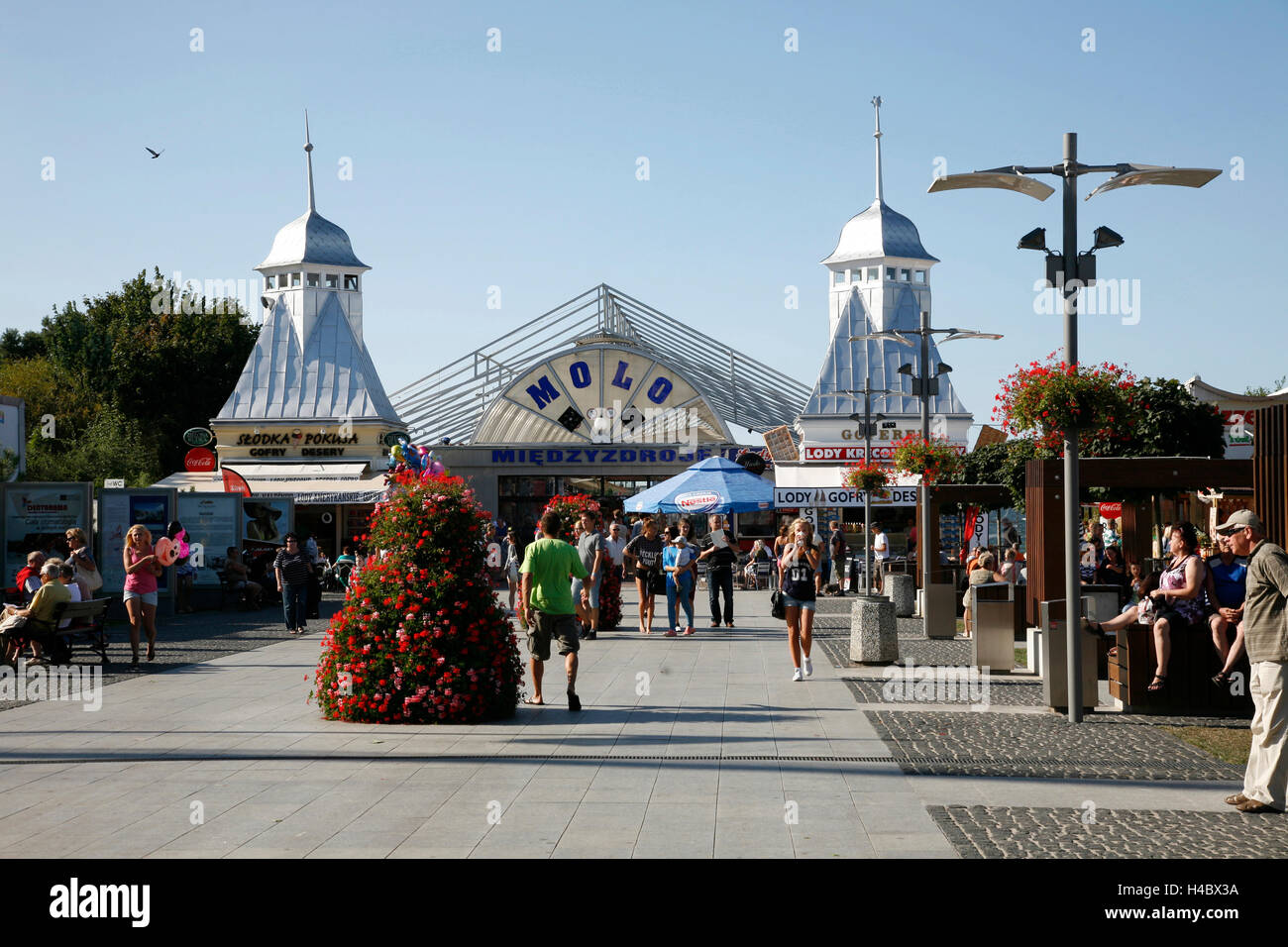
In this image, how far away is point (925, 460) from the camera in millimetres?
21828

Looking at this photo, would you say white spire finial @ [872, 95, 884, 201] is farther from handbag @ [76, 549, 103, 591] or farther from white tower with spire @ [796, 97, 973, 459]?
handbag @ [76, 549, 103, 591]

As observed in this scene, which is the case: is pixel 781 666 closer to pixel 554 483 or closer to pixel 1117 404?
pixel 1117 404

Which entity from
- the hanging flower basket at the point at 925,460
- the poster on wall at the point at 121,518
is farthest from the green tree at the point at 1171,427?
the poster on wall at the point at 121,518

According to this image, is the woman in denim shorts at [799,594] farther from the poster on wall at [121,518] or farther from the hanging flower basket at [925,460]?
the poster on wall at [121,518]

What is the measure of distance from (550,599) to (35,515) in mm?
12798

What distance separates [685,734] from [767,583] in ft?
75.0

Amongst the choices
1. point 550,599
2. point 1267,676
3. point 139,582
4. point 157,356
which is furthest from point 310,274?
point 1267,676

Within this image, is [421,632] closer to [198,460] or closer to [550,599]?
[550,599]

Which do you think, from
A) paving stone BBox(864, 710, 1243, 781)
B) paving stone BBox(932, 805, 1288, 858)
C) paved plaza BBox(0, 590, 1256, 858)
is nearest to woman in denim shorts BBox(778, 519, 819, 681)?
paved plaza BBox(0, 590, 1256, 858)

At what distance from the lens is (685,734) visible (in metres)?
10.2

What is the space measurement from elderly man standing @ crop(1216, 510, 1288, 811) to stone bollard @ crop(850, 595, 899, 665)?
24.2 feet

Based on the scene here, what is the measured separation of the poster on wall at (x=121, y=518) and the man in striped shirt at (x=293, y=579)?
2.66 metres

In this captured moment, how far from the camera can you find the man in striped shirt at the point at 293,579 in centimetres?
1988
